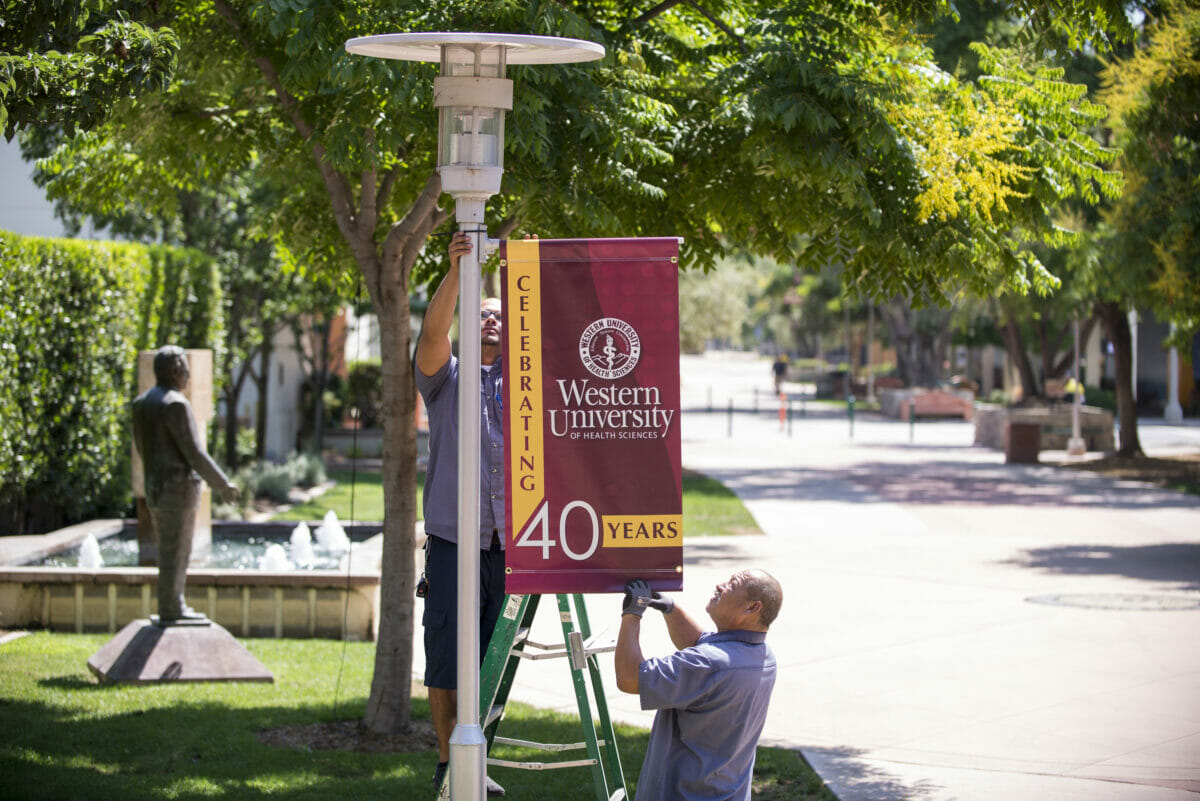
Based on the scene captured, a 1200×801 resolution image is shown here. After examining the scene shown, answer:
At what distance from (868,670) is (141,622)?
4.82 m

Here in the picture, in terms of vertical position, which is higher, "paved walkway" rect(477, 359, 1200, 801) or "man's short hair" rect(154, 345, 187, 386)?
"man's short hair" rect(154, 345, 187, 386)

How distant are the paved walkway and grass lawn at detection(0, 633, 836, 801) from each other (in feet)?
3.12

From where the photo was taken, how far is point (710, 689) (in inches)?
155

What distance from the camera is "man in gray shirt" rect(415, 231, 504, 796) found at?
498 centimetres

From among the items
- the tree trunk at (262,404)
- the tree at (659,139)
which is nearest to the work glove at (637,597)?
the tree at (659,139)

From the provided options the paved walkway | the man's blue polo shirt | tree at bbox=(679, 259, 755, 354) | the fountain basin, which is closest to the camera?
the man's blue polo shirt

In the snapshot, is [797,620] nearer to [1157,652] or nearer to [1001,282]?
[1157,652]

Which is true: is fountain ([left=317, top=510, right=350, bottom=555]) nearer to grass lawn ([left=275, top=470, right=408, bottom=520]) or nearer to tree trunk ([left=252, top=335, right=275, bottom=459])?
grass lawn ([left=275, top=470, right=408, bottom=520])

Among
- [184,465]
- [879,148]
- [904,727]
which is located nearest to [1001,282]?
[879,148]

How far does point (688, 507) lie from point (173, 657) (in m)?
10.7

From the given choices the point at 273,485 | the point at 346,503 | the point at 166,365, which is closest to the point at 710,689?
the point at 166,365

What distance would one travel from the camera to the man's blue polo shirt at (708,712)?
3.94 metres

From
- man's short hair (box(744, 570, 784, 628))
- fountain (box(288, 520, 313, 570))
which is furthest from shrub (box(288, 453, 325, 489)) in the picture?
man's short hair (box(744, 570, 784, 628))

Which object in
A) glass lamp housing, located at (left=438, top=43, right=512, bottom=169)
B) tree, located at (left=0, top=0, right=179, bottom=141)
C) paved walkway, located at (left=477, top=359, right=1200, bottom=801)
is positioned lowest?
paved walkway, located at (left=477, top=359, right=1200, bottom=801)
